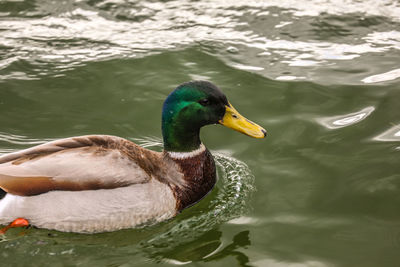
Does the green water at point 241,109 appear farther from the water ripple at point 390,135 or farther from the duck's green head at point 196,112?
the duck's green head at point 196,112

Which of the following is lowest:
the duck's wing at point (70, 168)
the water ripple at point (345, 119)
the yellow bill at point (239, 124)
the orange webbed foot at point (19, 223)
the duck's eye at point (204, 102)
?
the orange webbed foot at point (19, 223)

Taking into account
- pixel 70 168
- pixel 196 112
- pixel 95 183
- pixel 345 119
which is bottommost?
pixel 345 119

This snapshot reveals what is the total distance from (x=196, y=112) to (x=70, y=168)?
3.95ft

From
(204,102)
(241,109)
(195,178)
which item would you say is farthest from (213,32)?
(195,178)

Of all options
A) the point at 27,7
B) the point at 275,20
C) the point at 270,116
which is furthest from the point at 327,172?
the point at 27,7

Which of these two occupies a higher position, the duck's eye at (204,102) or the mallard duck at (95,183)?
the duck's eye at (204,102)

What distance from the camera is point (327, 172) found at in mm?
5309

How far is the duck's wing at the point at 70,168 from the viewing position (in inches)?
170

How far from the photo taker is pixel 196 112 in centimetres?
477

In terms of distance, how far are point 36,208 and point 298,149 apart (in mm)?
2790

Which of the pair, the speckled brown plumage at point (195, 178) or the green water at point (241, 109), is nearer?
the green water at point (241, 109)

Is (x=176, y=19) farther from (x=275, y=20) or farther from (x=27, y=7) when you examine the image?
(x=27, y=7)

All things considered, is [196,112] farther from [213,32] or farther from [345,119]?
[213,32]

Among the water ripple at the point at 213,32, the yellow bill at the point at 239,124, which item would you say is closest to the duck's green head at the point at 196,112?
the yellow bill at the point at 239,124
